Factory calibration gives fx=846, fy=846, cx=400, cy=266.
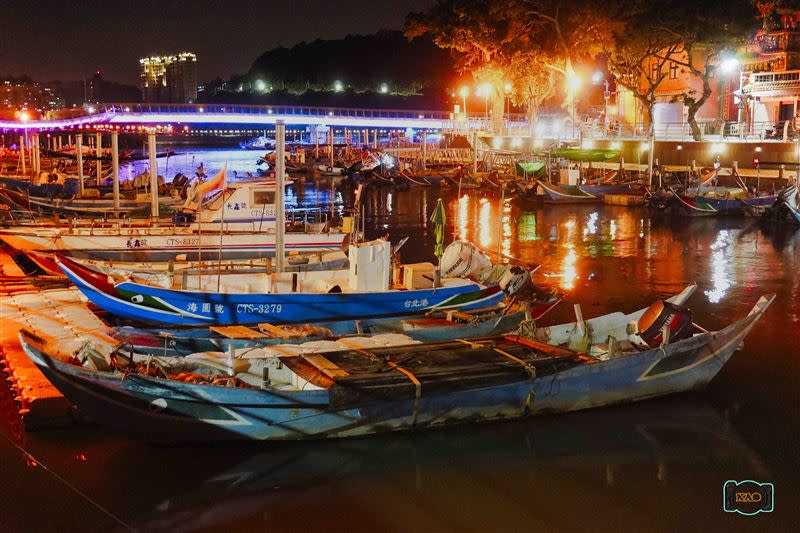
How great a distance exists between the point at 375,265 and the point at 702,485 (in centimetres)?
783

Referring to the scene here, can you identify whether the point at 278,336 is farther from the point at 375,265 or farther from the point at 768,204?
the point at 768,204

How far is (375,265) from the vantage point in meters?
17.2

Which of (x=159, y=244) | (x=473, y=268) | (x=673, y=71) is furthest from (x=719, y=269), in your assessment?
(x=673, y=71)

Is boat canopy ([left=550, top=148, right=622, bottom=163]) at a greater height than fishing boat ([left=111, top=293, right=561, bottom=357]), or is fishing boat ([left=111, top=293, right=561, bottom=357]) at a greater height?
boat canopy ([left=550, top=148, right=622, bottom=163])

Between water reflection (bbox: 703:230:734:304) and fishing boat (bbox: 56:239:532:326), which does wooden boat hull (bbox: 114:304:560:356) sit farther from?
water reflection (bbox: 703:230:734:304)

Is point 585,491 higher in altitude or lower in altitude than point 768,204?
lower

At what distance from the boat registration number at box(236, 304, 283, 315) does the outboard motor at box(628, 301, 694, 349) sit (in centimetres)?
684

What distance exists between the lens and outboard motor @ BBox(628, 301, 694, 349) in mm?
14117

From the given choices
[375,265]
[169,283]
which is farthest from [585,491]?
[169,283]

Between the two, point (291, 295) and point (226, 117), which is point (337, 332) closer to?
point (291, 295)

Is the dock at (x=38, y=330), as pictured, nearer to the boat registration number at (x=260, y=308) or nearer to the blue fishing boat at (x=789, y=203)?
the boat registration number at (x=260, y=308)

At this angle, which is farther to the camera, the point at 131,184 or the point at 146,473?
the point at 131,184

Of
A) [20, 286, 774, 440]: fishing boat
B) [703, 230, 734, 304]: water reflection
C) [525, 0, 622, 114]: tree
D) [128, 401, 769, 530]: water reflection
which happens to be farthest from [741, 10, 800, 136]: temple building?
[128, 401, 769, 530]: water reflection

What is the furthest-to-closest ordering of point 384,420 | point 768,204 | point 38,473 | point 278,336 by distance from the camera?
1. point 768,204
2. point 278,336
3. point 384,420
4. point 38,473
